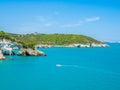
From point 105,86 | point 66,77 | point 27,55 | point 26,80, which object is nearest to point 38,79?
point 26,80

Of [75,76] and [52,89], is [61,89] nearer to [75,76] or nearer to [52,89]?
[52,89]

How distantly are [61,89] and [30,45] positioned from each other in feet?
195

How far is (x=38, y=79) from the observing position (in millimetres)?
50406

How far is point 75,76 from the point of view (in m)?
54.6

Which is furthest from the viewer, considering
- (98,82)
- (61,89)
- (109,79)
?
(109,79)

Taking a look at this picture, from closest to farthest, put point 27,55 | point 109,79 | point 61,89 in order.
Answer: point 61,89
point 109,79
point 27,55

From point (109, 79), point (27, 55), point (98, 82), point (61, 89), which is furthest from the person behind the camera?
point (27, 55)

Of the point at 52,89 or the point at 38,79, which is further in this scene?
the point at 38,79

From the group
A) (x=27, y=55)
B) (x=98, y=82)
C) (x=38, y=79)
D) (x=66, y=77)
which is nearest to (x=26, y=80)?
(x=38, y=79)

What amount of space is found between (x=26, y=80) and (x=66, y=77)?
7994mm

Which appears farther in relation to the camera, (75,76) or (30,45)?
(30,45)

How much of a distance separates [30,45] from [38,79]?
50694 millimetres

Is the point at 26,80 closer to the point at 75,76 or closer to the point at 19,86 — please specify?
the point at 19,86

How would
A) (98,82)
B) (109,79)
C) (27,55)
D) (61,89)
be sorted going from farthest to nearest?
1. (27,55)
2. (109,79)
3. (98,82)
4. (61,89)
